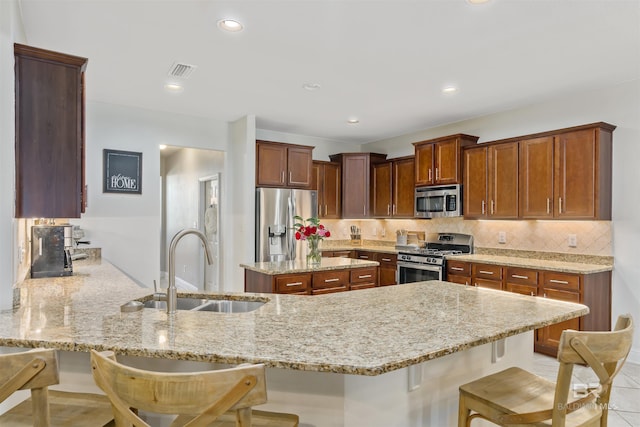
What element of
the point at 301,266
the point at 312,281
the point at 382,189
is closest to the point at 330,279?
the point at 312,281

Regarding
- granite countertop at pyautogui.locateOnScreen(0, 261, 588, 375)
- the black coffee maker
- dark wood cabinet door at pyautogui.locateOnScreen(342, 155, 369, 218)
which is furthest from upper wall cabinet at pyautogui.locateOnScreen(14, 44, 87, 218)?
dark wood cabinet door at pyautogui.locateOnScreen(342, 155, 369, 218)

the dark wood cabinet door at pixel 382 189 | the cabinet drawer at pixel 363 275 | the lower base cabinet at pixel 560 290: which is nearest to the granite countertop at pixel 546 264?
the lower base cabinet at pixel 560 290

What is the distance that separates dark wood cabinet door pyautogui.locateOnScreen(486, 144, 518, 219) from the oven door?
94cm

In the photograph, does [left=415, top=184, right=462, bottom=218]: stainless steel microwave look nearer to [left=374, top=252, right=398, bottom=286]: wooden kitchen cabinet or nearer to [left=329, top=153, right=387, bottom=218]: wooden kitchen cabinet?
[left=374, top=252, right=398, bottom=286]: wooden kitchen cabinet

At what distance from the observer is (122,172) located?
4.68 meters

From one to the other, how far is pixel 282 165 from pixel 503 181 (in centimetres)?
285

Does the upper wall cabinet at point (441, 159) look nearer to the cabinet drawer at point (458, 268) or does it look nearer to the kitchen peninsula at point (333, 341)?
the cabinet drawer at point (458, 268)

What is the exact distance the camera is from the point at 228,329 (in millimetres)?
1476

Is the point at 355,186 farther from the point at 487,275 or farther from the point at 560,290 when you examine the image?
the point at 560,290

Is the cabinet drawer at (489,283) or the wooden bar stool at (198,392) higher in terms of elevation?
the wooden bar stool at (198,392)

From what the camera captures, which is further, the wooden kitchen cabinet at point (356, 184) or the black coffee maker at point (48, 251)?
the wooden kitchen cabinet at point (356, 184)

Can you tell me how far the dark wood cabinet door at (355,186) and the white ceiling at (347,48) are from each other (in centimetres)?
183

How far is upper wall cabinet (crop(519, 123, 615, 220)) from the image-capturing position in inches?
146

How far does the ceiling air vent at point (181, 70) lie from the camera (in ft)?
11.1
